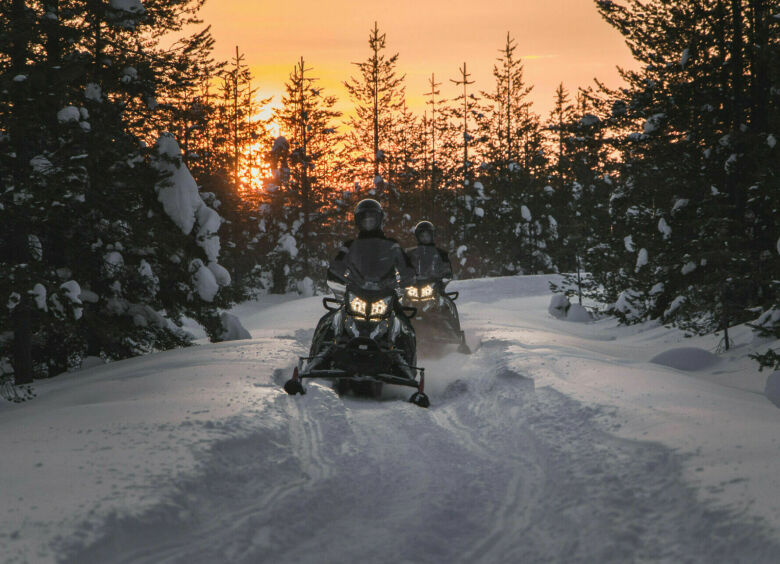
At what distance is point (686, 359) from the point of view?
10242 mm

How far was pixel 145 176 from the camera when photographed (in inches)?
430

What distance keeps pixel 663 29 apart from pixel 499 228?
29.1 m

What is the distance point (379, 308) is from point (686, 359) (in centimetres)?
551

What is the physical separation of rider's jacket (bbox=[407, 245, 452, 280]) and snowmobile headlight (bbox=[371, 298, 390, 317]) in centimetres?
429

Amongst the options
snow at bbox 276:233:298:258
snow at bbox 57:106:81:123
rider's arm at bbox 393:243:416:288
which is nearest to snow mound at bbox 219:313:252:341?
snow at bbox 57:106:81:123

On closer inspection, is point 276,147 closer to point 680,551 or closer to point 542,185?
point 542,185

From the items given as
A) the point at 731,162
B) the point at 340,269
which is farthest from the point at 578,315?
the point at 340,269

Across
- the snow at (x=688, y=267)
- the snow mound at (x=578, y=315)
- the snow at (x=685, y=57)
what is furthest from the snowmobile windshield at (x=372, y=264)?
the snow mound at (x=578, y=315)

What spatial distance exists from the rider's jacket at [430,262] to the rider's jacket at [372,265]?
363cm

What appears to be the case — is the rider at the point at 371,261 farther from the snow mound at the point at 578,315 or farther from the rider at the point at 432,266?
the snow mound at the point at 578,315

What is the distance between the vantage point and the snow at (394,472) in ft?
11.4

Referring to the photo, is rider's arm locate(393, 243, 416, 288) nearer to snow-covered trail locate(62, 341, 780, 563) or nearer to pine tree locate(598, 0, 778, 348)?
snow-covered trail locate(62, 341, 780, 563)

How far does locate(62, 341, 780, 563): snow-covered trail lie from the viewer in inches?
136

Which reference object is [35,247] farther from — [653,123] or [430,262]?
[653,123]
